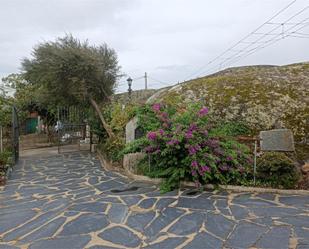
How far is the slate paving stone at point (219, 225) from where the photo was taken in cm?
373

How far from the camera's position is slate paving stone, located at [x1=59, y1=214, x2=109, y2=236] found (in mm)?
3922

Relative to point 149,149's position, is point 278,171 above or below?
below

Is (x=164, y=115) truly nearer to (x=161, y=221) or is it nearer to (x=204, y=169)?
(x=204, y=169)

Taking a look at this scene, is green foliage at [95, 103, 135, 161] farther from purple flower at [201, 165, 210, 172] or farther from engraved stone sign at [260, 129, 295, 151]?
engraved stone sign at [260, 129, 295, 151]

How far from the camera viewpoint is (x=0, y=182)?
23.3 feet

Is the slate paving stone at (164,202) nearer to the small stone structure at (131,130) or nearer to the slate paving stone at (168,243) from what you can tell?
the slate paving stone at (168,243)

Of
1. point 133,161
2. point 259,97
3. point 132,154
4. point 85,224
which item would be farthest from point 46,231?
point 259,97

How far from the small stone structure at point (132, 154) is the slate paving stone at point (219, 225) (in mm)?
3313

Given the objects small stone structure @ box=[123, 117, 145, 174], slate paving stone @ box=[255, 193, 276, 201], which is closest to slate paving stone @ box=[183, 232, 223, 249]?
slate paving stone @ box=[255, 193, 276, 201]

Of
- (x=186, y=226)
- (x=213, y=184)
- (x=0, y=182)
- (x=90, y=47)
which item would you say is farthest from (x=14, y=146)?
(x=186, y=226)

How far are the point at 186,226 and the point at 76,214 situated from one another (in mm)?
1749

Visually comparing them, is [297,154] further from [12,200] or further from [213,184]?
[12,200]

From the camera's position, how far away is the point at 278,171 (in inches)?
222

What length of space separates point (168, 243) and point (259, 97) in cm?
592
